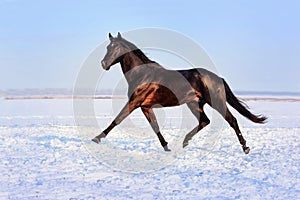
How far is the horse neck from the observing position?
20.7 ft

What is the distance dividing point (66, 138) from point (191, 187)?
4.78m

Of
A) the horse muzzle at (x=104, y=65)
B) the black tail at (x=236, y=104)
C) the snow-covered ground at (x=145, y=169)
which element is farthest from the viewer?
the black tail at (x=236, y=104)

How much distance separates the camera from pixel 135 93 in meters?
6.21

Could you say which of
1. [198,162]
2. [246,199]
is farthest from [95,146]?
[246,199]

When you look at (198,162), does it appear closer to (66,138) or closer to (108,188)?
(108,188)

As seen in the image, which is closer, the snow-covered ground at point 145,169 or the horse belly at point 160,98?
the snow-covered ground at point 145,169

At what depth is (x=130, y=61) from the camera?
6316 millimetres

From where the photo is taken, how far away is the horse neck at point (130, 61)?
630 centimetres

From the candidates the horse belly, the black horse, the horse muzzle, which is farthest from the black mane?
the horse belly

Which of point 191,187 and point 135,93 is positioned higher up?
point 135,93

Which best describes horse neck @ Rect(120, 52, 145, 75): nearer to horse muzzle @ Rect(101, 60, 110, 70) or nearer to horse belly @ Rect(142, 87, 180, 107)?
horse muzzle @ Rect(101, 60, 110, 70)

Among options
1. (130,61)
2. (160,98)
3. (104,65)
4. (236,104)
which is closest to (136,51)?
→ (130,61)

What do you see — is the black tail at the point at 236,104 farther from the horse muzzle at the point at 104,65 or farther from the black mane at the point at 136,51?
the horse muzzle at the point at 104,65

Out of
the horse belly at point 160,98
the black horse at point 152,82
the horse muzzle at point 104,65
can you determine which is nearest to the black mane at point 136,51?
the black horse at point 152,82
